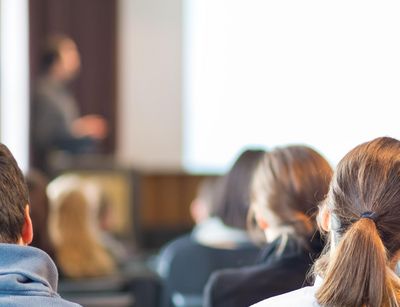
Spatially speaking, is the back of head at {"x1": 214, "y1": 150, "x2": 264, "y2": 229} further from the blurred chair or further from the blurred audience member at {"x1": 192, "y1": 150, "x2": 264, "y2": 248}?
the blurred chair

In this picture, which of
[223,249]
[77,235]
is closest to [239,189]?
[223,249]

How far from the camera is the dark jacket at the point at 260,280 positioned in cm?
254

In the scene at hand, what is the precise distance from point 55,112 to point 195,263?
3697 mm

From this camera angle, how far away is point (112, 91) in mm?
8336

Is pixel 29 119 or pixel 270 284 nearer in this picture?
pixel 270 284

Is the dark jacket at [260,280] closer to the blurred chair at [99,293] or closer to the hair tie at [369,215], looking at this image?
the hair tie at [369,215]

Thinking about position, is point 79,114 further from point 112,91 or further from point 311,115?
point 311,115

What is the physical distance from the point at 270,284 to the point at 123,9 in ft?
20.0

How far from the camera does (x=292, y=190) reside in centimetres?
265

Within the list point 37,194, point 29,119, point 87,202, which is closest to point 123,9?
point 29,119

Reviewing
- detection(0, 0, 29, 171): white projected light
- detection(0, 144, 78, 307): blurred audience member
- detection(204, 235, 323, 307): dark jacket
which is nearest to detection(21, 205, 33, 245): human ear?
detection(0, 144, 78, 307): blurred audience member

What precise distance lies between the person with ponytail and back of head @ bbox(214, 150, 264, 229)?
133 centimetres

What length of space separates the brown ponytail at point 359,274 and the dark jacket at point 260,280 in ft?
2.36

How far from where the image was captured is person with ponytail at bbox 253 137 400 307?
69.7 inches
